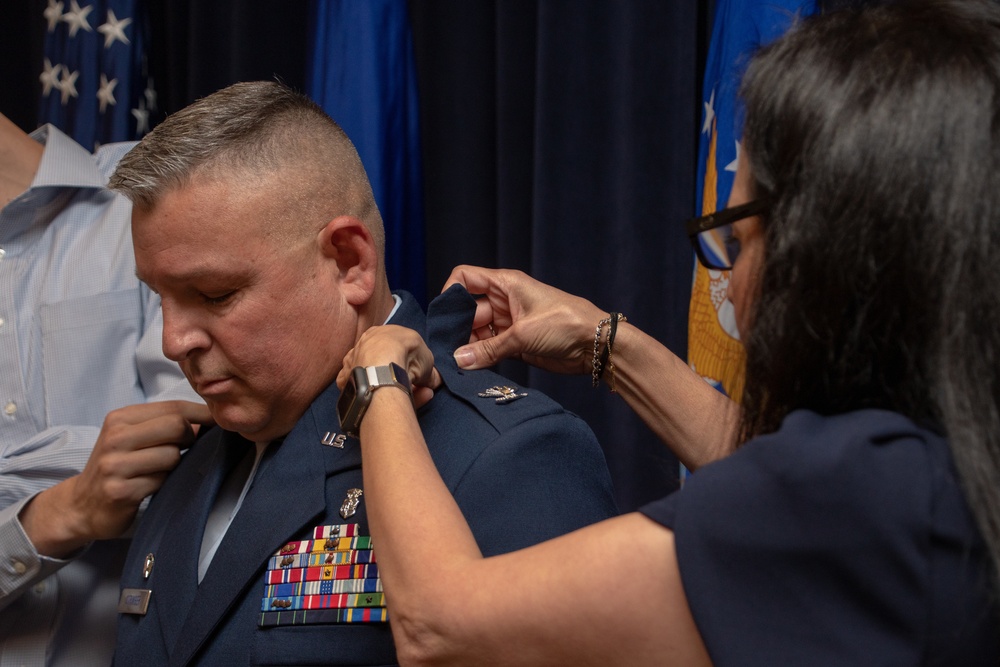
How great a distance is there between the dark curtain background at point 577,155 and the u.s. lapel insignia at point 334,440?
777 mm

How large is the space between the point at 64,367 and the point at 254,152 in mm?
845

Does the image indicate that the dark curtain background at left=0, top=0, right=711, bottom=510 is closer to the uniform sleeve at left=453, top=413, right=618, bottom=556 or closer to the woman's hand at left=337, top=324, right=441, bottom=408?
the uniform sleeve at left=453, top=413, right=618, bottom=556

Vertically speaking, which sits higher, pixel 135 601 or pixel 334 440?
pixel 334 440

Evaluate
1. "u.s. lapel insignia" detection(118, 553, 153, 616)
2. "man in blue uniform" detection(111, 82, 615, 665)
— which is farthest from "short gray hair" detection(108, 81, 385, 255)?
"u.s. lapel insignia" detection(118, 553, 153, 616)

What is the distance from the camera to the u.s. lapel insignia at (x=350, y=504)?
48.8 inches

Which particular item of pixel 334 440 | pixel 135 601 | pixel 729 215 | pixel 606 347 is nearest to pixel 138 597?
pixel 135 601

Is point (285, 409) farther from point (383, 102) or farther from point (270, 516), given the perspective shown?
point (383, 102)

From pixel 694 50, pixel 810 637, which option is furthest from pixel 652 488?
pixel 810 637

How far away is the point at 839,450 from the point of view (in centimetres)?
80

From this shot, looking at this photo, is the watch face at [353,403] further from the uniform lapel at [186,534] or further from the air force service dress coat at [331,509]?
the uniform lapel at [186,534]

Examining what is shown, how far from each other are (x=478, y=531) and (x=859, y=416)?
0.50 meters

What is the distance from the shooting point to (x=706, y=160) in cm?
203

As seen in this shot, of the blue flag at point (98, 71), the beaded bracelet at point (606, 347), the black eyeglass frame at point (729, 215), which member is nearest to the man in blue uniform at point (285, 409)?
the beaded bracelet at point (606, 347)

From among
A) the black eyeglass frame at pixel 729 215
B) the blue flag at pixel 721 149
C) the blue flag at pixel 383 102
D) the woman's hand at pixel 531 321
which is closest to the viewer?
the black eyeglass frame at pixel 729 215
